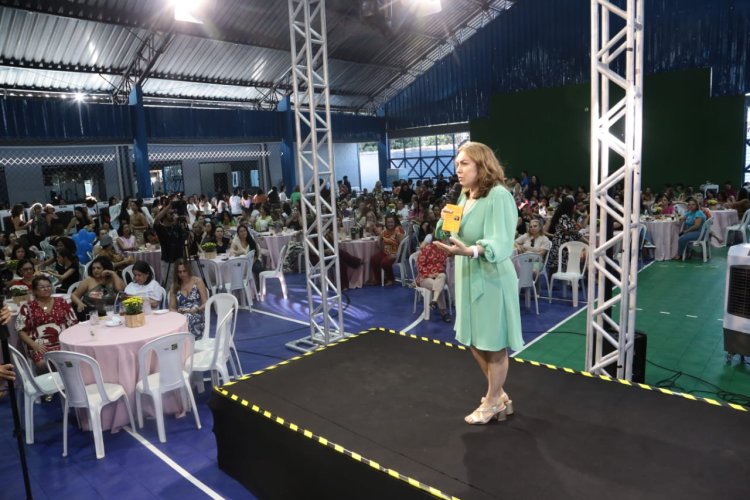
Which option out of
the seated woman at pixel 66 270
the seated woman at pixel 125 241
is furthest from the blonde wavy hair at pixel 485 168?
the seated woman at pixel 125 241

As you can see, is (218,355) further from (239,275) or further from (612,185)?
(612,185)

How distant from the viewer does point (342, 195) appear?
1570 cm

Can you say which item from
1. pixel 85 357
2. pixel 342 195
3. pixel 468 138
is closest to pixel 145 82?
pixel 342 195

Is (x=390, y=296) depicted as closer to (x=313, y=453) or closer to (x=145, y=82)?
(x=313, y=453)

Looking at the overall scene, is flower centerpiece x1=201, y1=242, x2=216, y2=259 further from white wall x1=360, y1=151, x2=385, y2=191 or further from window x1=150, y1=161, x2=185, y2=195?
white wall x1=360, y1=151, x2=385, y2=191

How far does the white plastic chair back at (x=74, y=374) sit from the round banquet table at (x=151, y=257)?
4738mm

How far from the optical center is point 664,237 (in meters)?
9.30

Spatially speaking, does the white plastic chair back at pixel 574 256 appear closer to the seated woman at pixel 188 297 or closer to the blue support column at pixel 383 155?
the seated woman at pixel 188 297

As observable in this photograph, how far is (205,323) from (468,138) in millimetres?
17362

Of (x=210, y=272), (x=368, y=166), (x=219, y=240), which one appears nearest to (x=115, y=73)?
(x=219, y=240)

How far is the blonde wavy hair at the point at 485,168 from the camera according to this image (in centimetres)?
250

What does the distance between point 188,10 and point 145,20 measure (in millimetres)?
1153

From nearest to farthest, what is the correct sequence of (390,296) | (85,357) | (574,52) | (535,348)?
(85,357), (535,348), (390,296), (574,52)

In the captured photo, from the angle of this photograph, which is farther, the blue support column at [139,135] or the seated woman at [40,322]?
the blue support column at [139,135]
